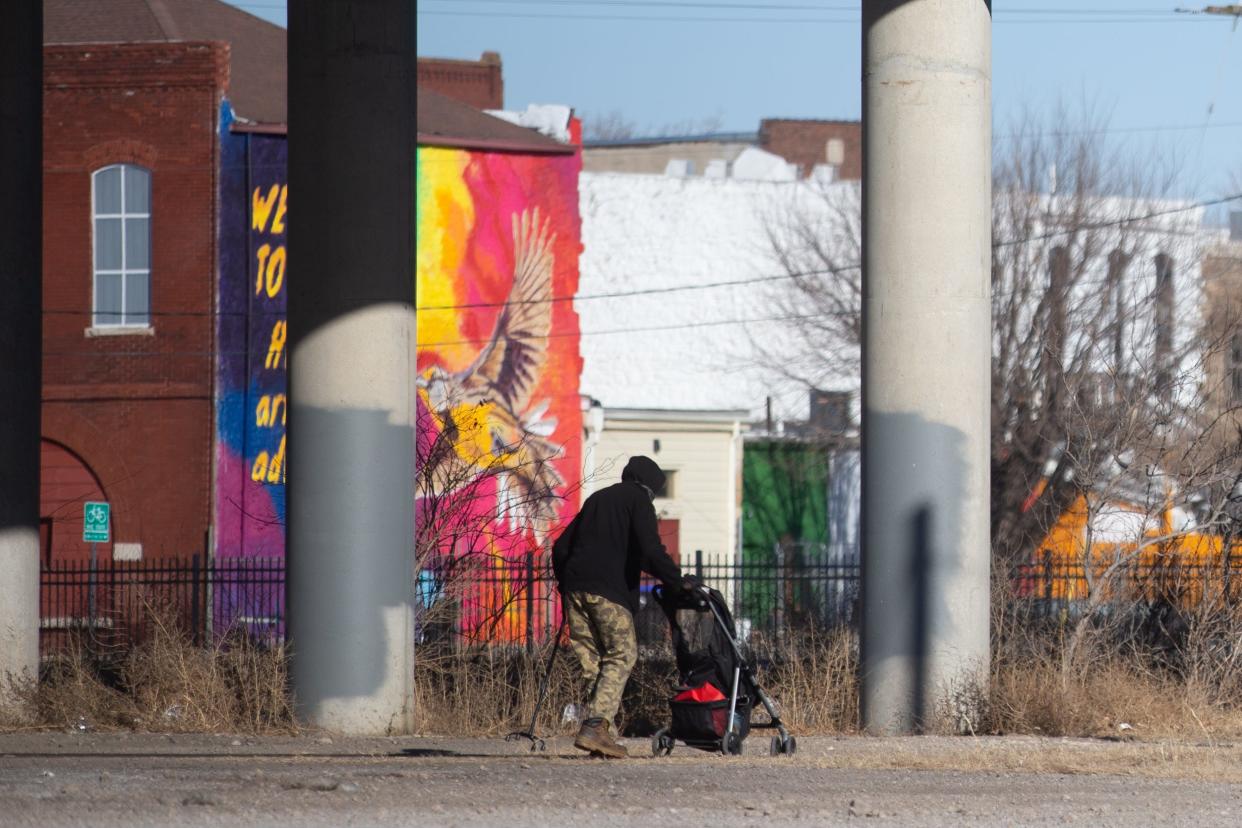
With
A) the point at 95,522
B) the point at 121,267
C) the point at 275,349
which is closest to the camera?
the point at 95,522

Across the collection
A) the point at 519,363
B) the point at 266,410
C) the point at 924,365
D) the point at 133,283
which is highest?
the point at 133,283

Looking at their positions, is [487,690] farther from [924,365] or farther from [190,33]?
[190,33]

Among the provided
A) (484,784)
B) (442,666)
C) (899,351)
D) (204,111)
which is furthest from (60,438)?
(484,784)

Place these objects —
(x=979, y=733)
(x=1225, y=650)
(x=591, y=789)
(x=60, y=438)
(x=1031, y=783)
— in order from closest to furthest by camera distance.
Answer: (x=591, y=789), (x=1031, y=783), (x=979, y=733), (x=1225, y=650), (x=60, y=438)

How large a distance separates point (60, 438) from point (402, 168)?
20.7 m

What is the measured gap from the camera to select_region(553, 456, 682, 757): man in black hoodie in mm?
10570

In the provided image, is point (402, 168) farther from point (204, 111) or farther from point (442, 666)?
point (204, 111)

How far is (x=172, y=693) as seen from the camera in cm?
1338

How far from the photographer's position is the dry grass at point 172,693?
13.1 metres

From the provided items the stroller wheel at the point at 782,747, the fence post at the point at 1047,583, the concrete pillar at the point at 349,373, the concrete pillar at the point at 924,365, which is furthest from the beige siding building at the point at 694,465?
the stroller wheel at the point at 782,747

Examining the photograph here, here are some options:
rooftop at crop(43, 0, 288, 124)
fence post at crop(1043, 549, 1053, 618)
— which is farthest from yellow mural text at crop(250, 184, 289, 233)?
fence post at crop(1043, 549, 1053, 618)

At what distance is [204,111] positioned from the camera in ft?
105

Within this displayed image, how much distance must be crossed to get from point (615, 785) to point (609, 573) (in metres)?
1.89

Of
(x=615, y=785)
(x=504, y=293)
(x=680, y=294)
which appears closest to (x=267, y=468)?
(x=504, y=293)
